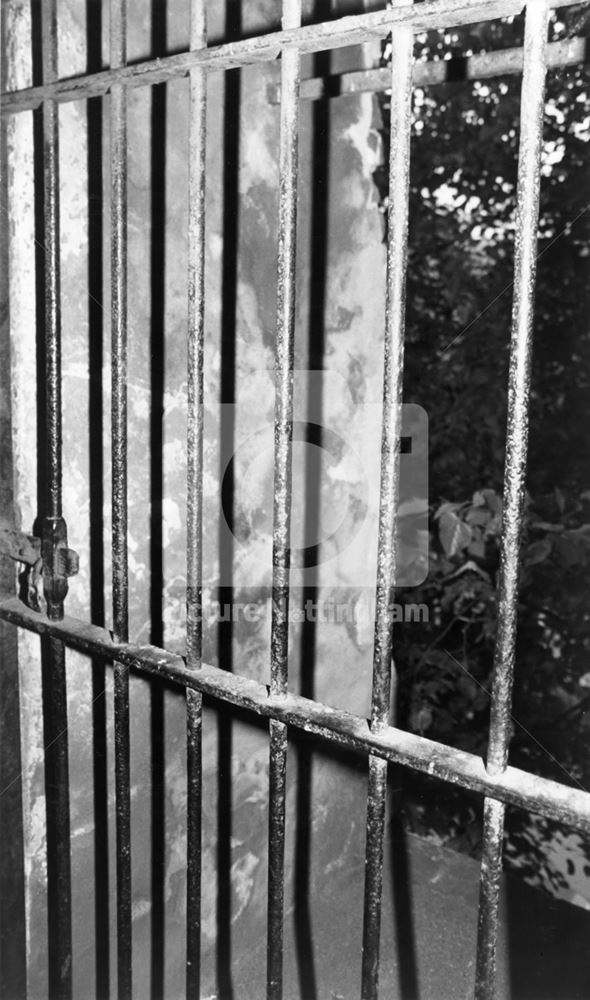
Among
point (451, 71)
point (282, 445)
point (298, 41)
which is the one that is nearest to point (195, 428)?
point (282, 445)

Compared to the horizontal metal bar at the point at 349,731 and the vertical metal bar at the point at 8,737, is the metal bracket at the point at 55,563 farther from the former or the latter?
the vertical metal bar at the point at 8,737

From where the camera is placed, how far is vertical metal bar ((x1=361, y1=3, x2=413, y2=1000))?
41.8 inches

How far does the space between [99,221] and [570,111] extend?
7.26ft

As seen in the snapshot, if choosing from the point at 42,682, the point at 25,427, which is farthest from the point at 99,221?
the point at 42,682

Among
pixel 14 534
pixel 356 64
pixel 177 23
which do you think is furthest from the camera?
pixel 356 64

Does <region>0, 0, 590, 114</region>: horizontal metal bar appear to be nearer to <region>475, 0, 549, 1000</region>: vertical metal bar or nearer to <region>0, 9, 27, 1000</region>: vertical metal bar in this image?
<region>475, 0, 549, 1000</region>: vertical metal bar

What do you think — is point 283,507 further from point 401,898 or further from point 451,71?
point 401,898

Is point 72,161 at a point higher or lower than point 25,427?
higher

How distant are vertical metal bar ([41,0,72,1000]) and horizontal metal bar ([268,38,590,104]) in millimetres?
911

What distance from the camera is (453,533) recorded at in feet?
11.1

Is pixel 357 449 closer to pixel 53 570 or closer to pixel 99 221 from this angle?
pixel 99 221

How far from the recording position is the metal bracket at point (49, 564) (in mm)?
1583

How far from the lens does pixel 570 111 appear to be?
→ 126 inches

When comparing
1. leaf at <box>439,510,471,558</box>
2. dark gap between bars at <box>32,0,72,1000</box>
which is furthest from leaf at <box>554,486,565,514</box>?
dark gap between bars at <box>32,0,72,1000</box>
